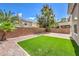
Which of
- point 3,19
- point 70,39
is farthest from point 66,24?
point 3,19

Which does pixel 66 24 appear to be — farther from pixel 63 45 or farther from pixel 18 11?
pixel 18 11

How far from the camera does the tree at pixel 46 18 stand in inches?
148

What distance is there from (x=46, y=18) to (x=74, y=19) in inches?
23.9

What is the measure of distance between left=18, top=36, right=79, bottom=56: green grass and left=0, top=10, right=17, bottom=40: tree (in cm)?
40

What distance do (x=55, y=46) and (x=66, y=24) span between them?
1.77 feet

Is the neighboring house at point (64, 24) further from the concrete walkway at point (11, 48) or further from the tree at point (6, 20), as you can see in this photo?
the tree at point (6, 20)

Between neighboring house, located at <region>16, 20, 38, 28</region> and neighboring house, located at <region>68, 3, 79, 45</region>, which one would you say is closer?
neighboring house, located at <region>68, 3, 79, 45</region>

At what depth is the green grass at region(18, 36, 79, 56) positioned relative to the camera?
3.68 m

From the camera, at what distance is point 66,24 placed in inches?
151

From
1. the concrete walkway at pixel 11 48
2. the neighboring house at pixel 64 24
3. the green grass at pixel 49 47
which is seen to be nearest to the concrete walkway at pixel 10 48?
the concrete walkway at pixel 11 48

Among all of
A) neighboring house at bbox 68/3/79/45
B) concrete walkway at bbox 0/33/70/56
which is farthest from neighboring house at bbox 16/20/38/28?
neighboring house at bbox 68/3/79/45

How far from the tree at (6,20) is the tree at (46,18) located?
0.56m

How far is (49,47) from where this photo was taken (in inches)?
147

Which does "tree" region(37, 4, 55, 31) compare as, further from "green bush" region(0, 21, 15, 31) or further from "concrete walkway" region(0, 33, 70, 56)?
"green bush" region(0, 21, 15, 31)
